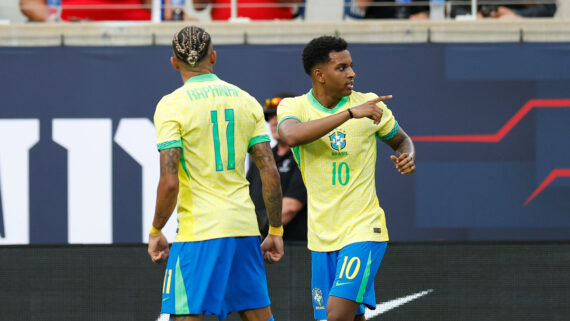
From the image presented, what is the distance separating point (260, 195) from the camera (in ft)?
21.2

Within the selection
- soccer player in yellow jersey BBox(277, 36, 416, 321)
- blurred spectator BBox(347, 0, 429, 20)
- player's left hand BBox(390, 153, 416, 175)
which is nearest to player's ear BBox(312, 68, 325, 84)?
soccer player in yellow jersey BBox(277, 36, 416, 321)

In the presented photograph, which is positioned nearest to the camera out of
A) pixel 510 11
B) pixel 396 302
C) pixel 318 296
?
pixel 318 296

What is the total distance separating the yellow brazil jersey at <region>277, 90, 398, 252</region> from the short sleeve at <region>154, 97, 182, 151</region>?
34.8 inches

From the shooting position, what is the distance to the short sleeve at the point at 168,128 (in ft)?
14.2

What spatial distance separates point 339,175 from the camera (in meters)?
5.04

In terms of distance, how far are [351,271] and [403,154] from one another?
688 millimetres

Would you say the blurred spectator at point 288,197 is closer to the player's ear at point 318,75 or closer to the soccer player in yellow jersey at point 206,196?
the player's ear at point 318,75

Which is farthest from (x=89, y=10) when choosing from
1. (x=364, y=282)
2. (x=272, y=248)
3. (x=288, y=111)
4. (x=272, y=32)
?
(x=364, y=282)

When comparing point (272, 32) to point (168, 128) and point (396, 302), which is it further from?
point (168, 128)

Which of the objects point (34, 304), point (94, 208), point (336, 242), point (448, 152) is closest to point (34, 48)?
point (94, 208)

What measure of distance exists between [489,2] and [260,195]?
10.9ft

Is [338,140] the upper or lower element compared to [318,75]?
lower

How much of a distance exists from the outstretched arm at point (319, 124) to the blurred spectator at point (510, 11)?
13.3ft

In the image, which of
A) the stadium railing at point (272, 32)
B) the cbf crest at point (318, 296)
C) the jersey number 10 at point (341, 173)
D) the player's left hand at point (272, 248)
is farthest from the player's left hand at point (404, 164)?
the stadium railing at point (272, 32)
